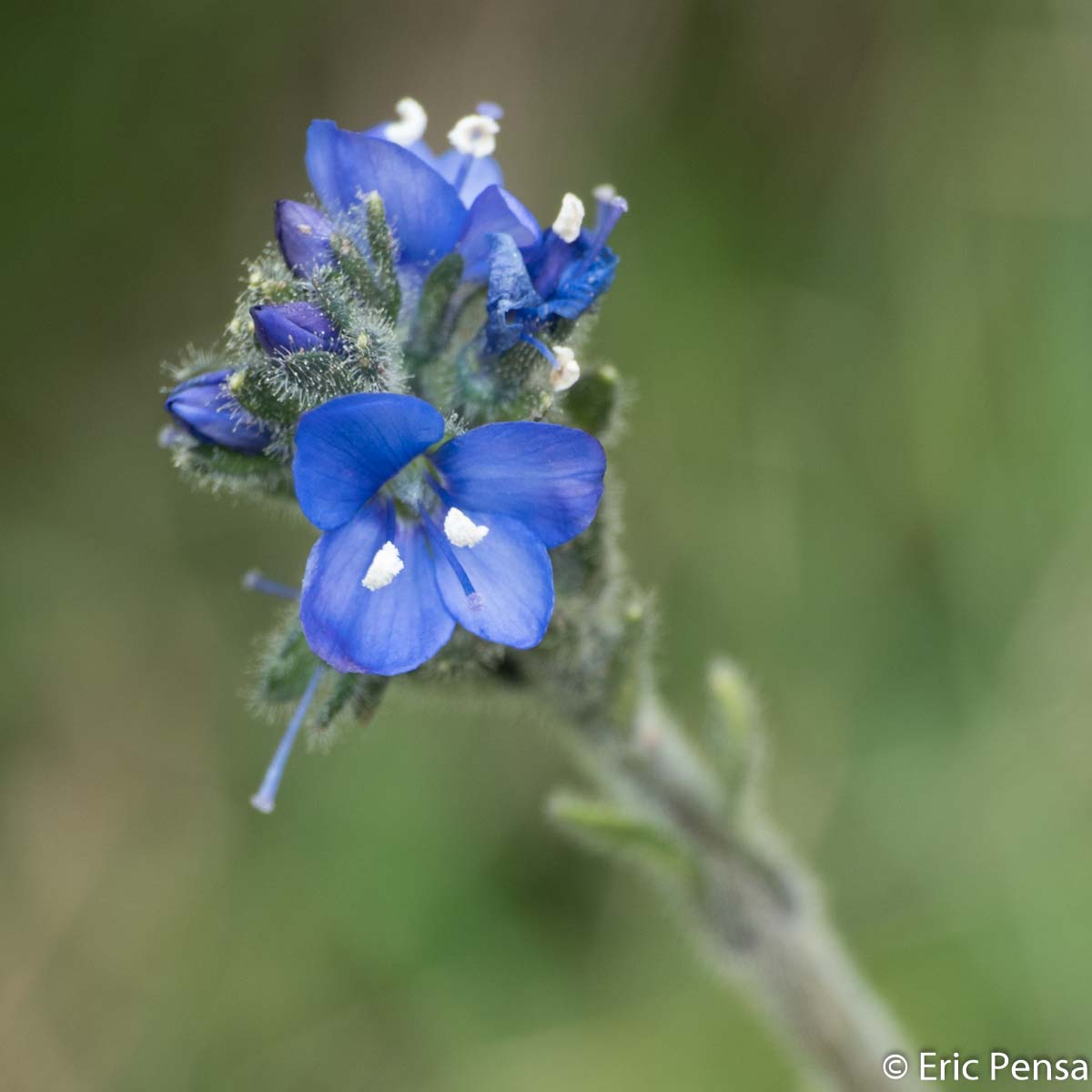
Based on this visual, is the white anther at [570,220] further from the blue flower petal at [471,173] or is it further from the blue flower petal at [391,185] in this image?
the blue flower petal at [471,173]

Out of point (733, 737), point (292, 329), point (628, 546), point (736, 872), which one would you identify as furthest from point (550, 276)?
point (628, 546)

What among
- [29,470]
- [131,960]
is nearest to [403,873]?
[131,960]

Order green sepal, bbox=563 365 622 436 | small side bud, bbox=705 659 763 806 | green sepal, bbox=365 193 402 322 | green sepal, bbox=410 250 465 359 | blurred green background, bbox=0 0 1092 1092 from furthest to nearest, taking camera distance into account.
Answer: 1. blurred green background, bbox=0 0 1092 1092
2. small side bud, bbox=705 659 763 806
3. green sepal, bbox=563 365 622 436
4. green sepal, bbox=410 250 465 359
5. green sepal, bbox=365 193 402 322

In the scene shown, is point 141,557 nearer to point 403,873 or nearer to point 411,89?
point 403,873

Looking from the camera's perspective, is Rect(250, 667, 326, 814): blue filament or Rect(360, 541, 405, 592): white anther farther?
Rect(250, 667, 326, 814): blue filament

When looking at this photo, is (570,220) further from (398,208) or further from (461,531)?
(461,531)

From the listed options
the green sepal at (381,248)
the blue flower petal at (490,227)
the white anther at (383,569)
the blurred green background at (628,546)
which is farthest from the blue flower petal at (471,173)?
the blurred green background at (628,546)

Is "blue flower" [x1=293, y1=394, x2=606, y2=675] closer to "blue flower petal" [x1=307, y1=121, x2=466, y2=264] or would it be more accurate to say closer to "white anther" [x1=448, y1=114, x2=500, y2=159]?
"blue flower petal" [x1=307, y1=121, x2=466, y2=264]

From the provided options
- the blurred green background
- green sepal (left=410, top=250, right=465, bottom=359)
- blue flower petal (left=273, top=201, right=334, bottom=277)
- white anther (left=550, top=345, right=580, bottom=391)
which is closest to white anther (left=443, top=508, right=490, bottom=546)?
white anther (left=550, top=345, right=580, bottom=391)

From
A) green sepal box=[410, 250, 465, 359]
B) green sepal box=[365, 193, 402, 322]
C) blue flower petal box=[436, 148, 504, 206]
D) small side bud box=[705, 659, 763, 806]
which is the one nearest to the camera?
green sepal box=[365, 193, 402, 322]
